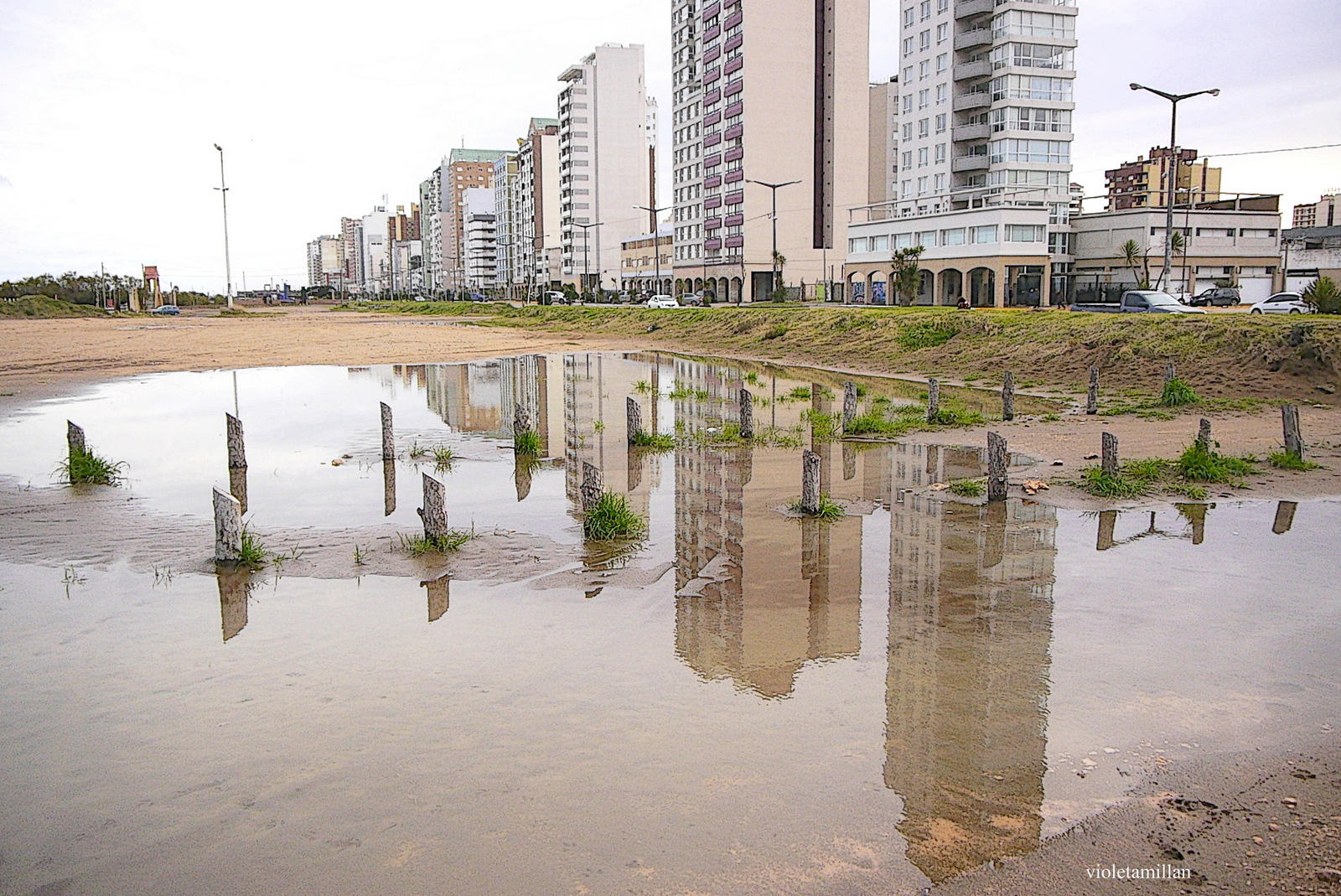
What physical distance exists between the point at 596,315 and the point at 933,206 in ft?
96.9

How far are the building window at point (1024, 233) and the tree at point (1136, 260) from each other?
6763 mm

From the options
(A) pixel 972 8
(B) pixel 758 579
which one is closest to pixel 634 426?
(B) pixel 758 579

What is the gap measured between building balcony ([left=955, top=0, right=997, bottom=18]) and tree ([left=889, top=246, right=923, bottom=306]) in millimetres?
20475

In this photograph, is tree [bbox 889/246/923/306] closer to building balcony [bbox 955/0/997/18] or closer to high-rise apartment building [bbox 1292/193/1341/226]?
building balcony [bbox 955/0/997/18]

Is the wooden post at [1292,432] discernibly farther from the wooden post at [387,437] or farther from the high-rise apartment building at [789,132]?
the high-rise apartment building at [789,132]

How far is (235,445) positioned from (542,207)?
153 m

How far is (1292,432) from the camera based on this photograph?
1800 centimetres

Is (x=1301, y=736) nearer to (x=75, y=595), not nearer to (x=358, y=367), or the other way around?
(x=75, y=595)

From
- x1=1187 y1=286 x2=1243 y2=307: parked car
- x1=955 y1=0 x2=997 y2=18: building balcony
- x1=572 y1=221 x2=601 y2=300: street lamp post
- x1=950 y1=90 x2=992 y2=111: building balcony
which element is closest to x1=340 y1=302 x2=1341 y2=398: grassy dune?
x1=1187 y1=286 x2=1243 y2=307: parked car

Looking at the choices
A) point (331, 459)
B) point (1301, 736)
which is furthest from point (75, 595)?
point (1301, 736)

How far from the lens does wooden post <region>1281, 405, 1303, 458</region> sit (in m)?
17.8

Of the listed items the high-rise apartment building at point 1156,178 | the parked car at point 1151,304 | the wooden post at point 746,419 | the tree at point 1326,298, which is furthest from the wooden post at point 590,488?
the high-rise apartment building at point 1156,178

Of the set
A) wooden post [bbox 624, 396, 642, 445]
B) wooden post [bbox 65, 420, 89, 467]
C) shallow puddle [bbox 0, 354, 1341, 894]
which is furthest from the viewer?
wooden post [bbox 624, 396, 642, 445]

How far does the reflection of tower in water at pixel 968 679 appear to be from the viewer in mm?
6699
